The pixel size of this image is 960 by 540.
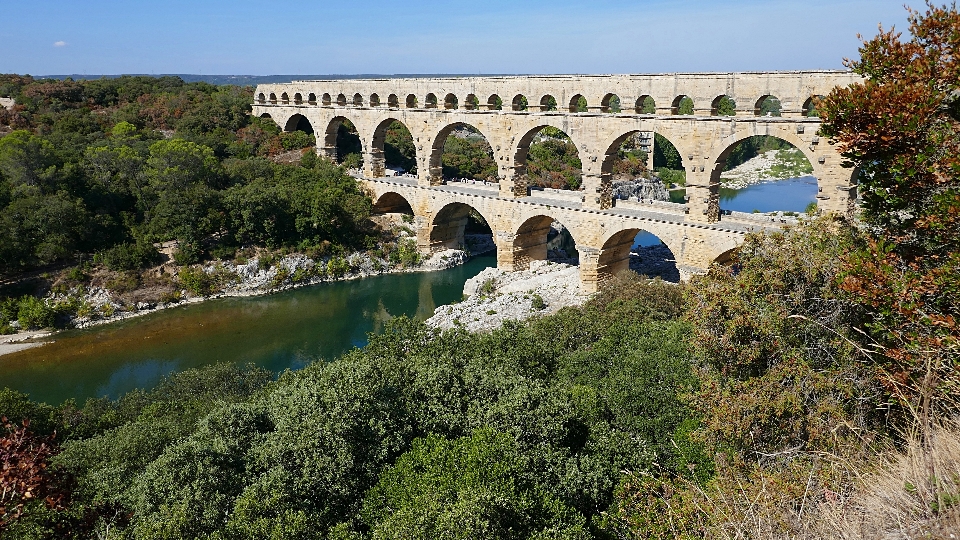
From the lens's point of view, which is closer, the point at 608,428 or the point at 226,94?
the point at 608,428

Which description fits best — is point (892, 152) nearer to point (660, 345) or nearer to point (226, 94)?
point (660, 345)

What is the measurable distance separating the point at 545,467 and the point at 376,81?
2460cm

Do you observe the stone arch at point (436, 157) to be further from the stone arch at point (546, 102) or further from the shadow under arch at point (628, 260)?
the shadow under arch at point (628, 260)

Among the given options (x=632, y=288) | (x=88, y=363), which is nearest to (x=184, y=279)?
(x=88, y=363)

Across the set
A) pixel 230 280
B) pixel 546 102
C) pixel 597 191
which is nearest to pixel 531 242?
pixel 597 191

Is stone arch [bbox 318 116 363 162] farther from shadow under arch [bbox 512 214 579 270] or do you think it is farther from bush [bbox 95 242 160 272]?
shadow under arch [bbox 512 214 579 270]

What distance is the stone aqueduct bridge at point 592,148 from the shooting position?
618 inches

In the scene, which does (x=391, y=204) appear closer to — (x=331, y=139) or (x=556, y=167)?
(x=331, y=139)

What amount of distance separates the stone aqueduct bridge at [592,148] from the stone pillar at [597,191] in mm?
32

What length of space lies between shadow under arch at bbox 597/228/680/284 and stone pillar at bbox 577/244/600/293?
0.34 feet

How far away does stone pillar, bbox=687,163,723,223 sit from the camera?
17.0 m

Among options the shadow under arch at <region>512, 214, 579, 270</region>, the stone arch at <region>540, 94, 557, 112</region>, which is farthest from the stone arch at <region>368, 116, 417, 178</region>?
the shadow under arch at <region>512, 214, 579, 270</region>

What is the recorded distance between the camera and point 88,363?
17625mm

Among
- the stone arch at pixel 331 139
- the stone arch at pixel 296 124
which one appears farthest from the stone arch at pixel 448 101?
the stone arch at pixel 296 124
